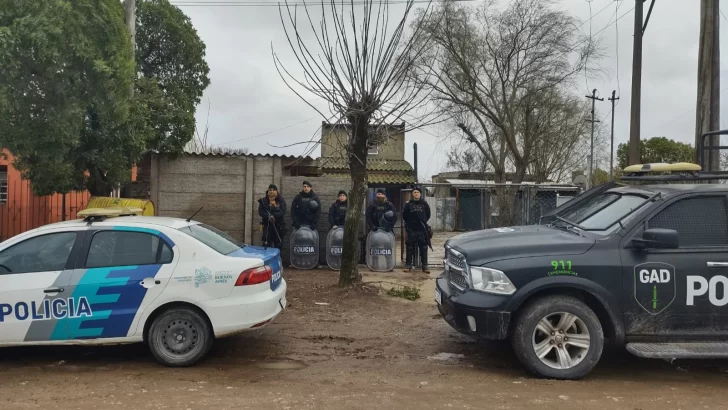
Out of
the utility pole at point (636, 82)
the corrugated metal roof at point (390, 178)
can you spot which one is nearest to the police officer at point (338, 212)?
the utility pole at point (636, 82)

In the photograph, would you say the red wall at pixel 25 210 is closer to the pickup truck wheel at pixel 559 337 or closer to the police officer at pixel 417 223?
the police officer at pixel 417 223

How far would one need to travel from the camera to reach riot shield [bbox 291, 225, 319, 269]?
11852 mm

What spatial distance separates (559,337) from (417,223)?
6482 mm

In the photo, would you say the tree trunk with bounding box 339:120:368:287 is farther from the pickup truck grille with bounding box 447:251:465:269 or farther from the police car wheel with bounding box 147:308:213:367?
the police car wheel with bounding box 147:308:213:367

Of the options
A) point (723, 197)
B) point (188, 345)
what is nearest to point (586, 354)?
point (723, 197)

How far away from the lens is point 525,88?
2625cm

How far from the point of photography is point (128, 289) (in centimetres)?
543

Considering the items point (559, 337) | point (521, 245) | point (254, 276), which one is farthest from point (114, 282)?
point (559, 337)

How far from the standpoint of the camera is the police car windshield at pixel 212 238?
586 centimetres

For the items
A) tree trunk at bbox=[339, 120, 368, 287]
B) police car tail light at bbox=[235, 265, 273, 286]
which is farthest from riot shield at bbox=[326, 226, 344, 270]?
police car tail light at bbox=[235, 265, 273, 286]

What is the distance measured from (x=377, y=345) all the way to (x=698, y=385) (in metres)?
3.15

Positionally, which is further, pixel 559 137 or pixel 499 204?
pixel 559 137

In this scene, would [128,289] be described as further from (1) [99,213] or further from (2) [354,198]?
(2) [354,198]

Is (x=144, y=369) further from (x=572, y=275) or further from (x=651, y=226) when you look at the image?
(x=651, y=226)
